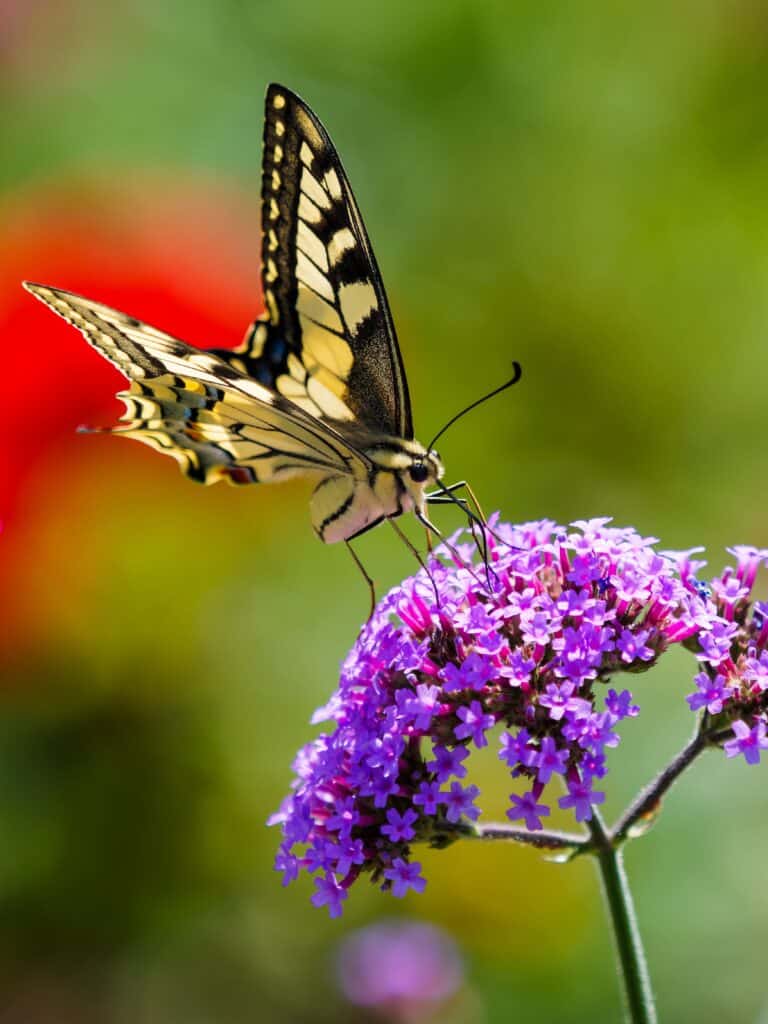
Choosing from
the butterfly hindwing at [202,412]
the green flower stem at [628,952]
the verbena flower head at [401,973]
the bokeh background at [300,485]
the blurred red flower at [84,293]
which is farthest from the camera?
the blurred red flower at [84,293]

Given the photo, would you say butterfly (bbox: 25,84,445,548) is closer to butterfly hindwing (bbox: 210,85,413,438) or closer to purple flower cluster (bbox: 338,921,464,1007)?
butterfly hindwing (bbox: 210,85,413,438)

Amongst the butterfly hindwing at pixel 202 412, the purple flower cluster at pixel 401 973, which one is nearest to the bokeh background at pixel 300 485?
the purple flower cluster at pixel 401 973

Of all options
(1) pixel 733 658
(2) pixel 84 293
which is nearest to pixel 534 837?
(1) pixel 733 658

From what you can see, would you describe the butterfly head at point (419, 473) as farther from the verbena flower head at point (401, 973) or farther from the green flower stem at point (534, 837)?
the verbena flower head at point (401, 973)

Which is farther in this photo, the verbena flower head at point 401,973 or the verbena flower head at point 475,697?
the verbena flower head at point 401,973

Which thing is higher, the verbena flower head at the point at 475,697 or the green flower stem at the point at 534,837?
the verbena flower head at the point at 475,697

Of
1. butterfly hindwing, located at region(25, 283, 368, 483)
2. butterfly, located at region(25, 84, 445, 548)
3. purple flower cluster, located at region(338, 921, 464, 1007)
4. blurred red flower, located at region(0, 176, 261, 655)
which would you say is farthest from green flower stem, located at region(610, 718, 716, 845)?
blurred red flower, located at region(0, 176, 261, 655)

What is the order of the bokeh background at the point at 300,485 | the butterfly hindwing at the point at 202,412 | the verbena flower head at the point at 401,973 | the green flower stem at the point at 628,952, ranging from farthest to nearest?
the bokeh background at the point at 300,485, the verbena flower head at the point at 401,973, the butterfly hindwing at the point at 202,412, the green flower stem at the point at 628,952

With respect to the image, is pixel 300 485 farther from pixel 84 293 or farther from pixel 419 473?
pixel 419 473
